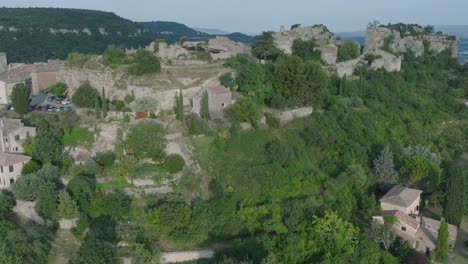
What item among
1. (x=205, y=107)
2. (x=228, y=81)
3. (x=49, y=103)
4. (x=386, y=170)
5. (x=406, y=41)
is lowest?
(x=386, y=170)

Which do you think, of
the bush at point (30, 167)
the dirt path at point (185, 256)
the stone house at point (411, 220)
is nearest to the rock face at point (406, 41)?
the stone house at point (411, 220)

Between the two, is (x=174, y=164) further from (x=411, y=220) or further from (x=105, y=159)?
(x=411, y=220)

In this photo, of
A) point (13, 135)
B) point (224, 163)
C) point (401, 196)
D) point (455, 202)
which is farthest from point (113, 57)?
point (455, 202)

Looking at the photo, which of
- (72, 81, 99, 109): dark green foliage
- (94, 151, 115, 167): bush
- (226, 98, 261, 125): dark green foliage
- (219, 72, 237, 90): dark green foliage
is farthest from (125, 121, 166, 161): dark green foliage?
(219, 72, 237, 90): dark green foliage

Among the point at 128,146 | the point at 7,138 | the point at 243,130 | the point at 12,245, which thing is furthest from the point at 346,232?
the point at 7,138

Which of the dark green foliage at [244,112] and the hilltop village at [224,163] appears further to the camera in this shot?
the dark green foliage at [244,112]

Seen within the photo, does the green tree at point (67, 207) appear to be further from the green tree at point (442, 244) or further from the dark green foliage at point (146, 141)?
the green tree at point (442, 244)

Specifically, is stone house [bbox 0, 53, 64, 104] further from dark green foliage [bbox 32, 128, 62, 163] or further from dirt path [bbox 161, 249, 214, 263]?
dirt path [bbox 161, 249, 214, 263]
